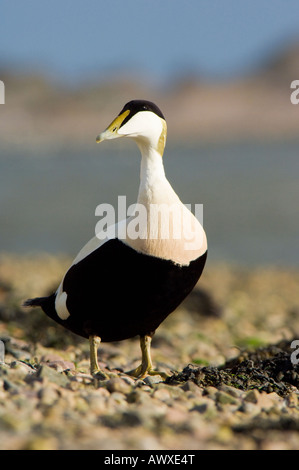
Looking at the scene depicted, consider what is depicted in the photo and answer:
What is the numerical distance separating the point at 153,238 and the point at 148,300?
42cm

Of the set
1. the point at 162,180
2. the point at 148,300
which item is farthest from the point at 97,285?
the point at 162,180

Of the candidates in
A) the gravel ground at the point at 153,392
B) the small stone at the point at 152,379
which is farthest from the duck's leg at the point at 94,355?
the small stone at the point at 152,379

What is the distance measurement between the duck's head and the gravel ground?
60.2 inches

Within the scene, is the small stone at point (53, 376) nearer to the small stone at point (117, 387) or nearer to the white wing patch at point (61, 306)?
the small stone at point (117, 387)

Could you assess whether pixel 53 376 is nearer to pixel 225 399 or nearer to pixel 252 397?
pixel 225 399

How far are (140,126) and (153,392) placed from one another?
180cm

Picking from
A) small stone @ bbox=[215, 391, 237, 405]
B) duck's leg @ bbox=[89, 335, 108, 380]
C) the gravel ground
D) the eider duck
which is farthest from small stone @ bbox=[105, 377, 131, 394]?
duck's leg @ bbox=[89, 335, 108, 380]

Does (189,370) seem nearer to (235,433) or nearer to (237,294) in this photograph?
(235,433)

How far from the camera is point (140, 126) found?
16.3 ft

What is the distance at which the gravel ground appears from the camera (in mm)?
3197

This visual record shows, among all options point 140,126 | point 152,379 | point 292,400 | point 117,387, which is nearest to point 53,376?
point 117,387
